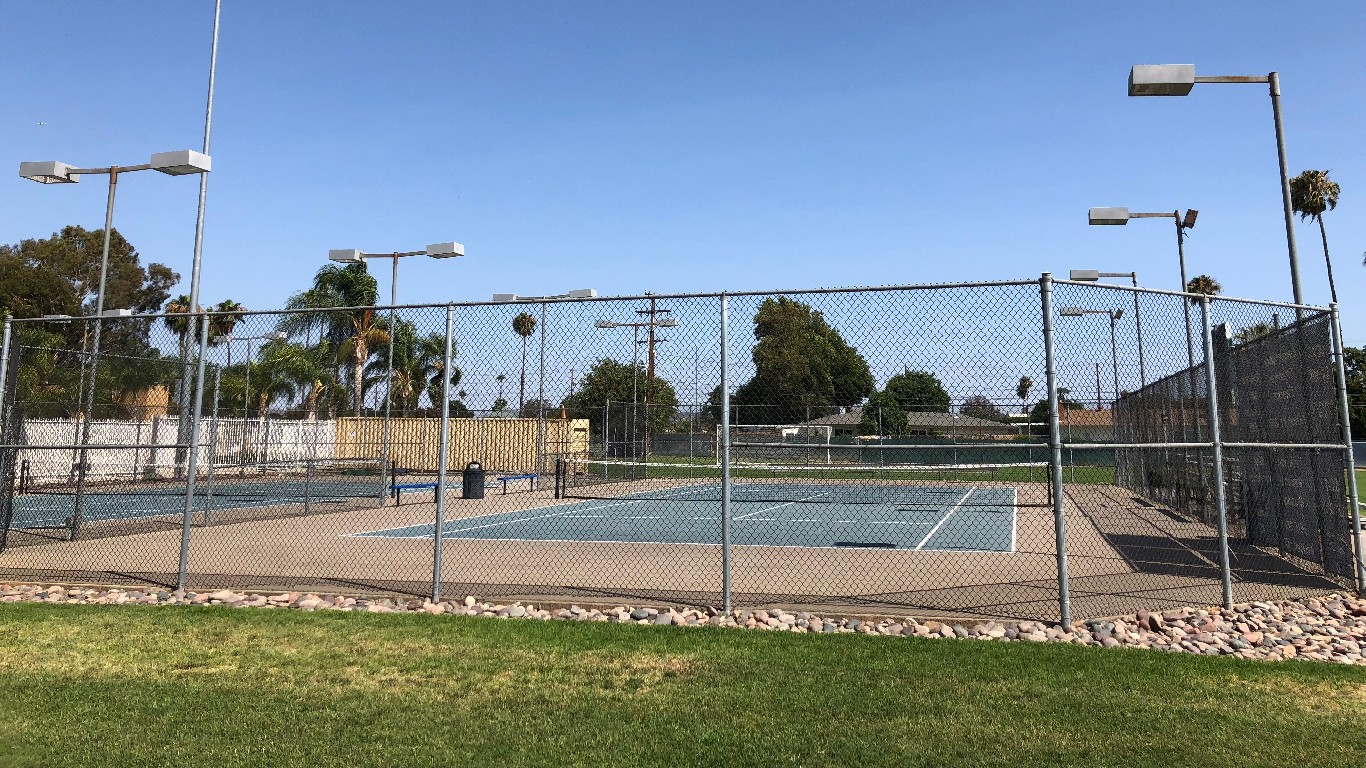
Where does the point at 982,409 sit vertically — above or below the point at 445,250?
below

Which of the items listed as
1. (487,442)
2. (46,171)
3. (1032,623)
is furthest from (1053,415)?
(487,442)

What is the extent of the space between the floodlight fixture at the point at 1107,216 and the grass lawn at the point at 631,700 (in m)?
9.43

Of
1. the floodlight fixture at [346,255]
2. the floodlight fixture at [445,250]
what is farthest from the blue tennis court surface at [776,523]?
the floodlight fixture at [346,255]

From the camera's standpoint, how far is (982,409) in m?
9.32

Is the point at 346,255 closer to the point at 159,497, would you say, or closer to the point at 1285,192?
the point at 159,497

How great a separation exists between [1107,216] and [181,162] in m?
14.0

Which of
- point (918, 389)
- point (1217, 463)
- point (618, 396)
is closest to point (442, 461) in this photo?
point (918, 389)

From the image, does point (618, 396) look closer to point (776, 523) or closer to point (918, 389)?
point (776, 523)

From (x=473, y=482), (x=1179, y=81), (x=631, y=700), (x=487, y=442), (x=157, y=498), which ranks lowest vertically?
(x=631, y=700)

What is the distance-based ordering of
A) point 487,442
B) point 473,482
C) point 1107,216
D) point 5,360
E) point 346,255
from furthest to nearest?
point 487,442 < point 473,482 < point 346,255 < point 1107,216 < point 5,360

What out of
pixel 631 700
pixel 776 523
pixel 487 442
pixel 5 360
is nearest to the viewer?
pixel 631 700

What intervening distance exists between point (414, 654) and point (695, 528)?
34.6ft

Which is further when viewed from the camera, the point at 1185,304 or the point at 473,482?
the point at 473,482

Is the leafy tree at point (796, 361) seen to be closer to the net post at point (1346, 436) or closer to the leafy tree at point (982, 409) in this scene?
the leafy tree at point (982, 409)
